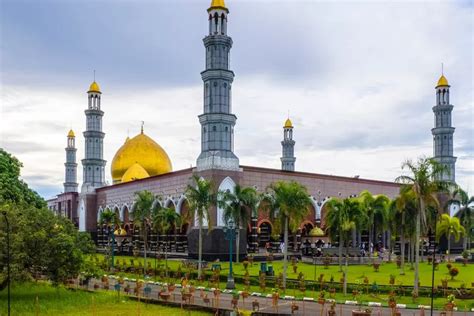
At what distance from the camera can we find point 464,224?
6544 cm

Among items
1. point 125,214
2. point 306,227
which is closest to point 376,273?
point 306,227

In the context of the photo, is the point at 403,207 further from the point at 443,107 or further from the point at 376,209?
the point at 443,107

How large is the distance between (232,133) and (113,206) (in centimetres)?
2799

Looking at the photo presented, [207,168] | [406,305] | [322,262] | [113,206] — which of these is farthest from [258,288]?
[113,206]

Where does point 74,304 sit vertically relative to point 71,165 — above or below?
below

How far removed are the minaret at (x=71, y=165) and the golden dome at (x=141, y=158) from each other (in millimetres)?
19485

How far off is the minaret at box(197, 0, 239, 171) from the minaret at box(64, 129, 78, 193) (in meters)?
Answer: 53.0

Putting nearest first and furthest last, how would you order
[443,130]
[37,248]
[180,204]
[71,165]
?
[37,248], [180,204], [443,130], [71,165]

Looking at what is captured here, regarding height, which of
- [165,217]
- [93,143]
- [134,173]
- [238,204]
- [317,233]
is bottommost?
[317,233]

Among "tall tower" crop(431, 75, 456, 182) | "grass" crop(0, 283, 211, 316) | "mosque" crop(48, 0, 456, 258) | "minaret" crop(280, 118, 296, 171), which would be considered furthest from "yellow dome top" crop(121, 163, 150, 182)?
"grass" crop(0, 283, 211, 316)

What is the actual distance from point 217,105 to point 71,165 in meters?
55.8

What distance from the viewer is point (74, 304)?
Result: 3036cm

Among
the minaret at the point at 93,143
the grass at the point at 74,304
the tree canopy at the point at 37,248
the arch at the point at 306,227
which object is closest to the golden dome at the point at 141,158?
the minaret at the point at 93,143

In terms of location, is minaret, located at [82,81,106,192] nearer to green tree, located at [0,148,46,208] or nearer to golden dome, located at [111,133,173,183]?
golden dome, located at [111,133,173,183]
